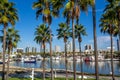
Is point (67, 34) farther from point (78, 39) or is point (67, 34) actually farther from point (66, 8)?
point (66, 8)

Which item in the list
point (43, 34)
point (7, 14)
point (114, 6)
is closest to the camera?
point (114, 6)

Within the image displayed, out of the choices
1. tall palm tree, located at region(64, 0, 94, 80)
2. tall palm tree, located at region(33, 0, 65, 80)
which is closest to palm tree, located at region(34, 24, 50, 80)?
tall palm tree, located at region(33, 0, 65, 80)

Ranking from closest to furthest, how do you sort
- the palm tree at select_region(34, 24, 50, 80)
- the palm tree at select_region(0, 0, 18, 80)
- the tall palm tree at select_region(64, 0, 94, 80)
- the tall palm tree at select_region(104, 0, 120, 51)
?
1. the tall palm tree at select_region(64, 0, 94, 80)
2. the tall palm tree at select_region(104, 0, 120, 51)
3. the palm tree at select_region(0, 0, 18, 80)
4. the palm tree at select_region(34, 24, 50, 80)

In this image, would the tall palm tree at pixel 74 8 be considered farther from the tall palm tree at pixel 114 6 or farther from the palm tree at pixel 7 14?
the palm tree at pixel 7 14

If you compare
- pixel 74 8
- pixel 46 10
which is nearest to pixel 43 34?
pixel 46 10

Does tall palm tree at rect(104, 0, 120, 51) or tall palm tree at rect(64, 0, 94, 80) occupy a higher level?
tall palm tree at rect(104, 0, 120, 51)

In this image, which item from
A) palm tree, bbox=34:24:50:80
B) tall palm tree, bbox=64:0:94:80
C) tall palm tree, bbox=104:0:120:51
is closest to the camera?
tall palm tree, bbox=64:0:94:80

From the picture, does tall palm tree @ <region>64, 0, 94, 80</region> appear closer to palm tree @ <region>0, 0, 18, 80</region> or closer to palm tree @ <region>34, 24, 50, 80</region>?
palm tree @ <region>0, 0, 18, 80</region>

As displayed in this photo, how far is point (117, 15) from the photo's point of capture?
36562 mm

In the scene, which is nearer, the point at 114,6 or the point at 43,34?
the point at 114,6

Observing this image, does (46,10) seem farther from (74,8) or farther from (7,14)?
(74,8)

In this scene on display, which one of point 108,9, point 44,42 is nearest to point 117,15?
point 108,9

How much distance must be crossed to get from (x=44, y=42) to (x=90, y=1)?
97.6 ft

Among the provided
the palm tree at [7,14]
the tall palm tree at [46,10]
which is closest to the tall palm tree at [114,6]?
the tall palm tree at [46,10]
